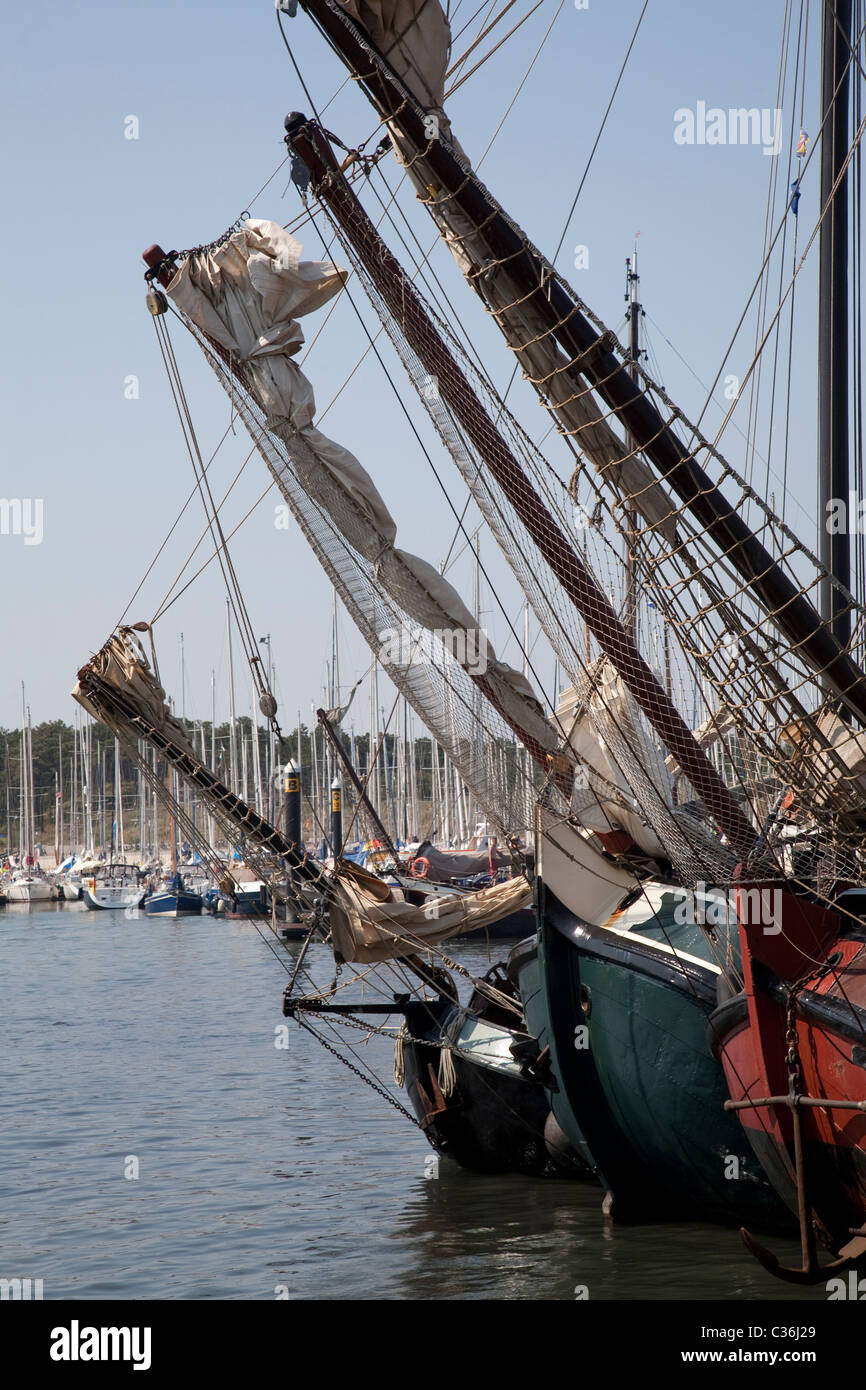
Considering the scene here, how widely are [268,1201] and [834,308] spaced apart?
11304 millimetres

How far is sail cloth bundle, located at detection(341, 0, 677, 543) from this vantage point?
11289 mm

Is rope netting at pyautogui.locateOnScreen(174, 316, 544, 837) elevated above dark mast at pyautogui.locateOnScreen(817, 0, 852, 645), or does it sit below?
below

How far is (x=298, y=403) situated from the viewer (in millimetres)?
14156

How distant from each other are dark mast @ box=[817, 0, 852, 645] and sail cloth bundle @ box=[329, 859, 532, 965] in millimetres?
5128

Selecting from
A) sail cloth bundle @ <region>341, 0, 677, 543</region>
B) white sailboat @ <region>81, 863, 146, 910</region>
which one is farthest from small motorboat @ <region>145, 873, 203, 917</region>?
sail cloth bundle @ <region>341, 0, 677, 543</region>

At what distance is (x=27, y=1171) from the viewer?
1747 cm

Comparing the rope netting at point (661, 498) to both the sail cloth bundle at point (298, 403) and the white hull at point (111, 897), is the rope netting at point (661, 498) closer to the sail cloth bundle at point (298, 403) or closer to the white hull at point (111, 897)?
the sail cloth bundle at point (298, 403)

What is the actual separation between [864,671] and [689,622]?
1468mm

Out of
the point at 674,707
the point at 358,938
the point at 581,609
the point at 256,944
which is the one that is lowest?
the point at 256,944

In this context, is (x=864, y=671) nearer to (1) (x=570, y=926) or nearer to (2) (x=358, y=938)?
(1) (x=570, y=926)

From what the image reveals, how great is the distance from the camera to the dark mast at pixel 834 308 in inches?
648

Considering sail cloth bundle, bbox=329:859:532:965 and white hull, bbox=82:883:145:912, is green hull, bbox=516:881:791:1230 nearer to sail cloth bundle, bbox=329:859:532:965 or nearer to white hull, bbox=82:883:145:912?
sail cloth bundle, bbox=329:859:532:965

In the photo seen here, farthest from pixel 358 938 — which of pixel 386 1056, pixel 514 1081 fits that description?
pixel 386 1056

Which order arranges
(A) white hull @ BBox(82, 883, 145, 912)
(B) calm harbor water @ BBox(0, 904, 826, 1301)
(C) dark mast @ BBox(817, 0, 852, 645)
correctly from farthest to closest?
1. (A) white hull @ BBox(82, 883, 145, 912)
2. (C) dark mast @ BBox(817, 0, 852, 645)
3. (B) calm harbor water @ BBox(0, 904, 826, 1301)
